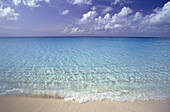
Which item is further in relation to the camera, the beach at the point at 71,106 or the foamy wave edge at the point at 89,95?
the foamy wave edge at the point at 89,95

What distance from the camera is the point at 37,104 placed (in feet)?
8.52

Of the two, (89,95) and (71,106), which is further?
(89,95)

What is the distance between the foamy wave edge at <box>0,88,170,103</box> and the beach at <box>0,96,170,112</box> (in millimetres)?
186

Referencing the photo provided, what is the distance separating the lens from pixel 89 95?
3070mm

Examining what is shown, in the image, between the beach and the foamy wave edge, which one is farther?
the foamy wave edge

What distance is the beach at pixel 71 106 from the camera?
2424 millimetres

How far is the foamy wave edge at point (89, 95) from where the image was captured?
291 cm

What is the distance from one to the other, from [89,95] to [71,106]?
31.3 inches

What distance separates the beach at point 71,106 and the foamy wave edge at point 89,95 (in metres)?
0.19

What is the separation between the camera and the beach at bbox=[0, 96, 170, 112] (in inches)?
95.4

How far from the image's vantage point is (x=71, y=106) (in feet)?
8.36

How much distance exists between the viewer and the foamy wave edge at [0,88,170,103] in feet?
9.53

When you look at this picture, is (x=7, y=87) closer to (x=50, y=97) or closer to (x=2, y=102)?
(x=2, y=102)

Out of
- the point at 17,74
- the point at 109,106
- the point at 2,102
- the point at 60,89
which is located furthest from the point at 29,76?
the point at 109,106
